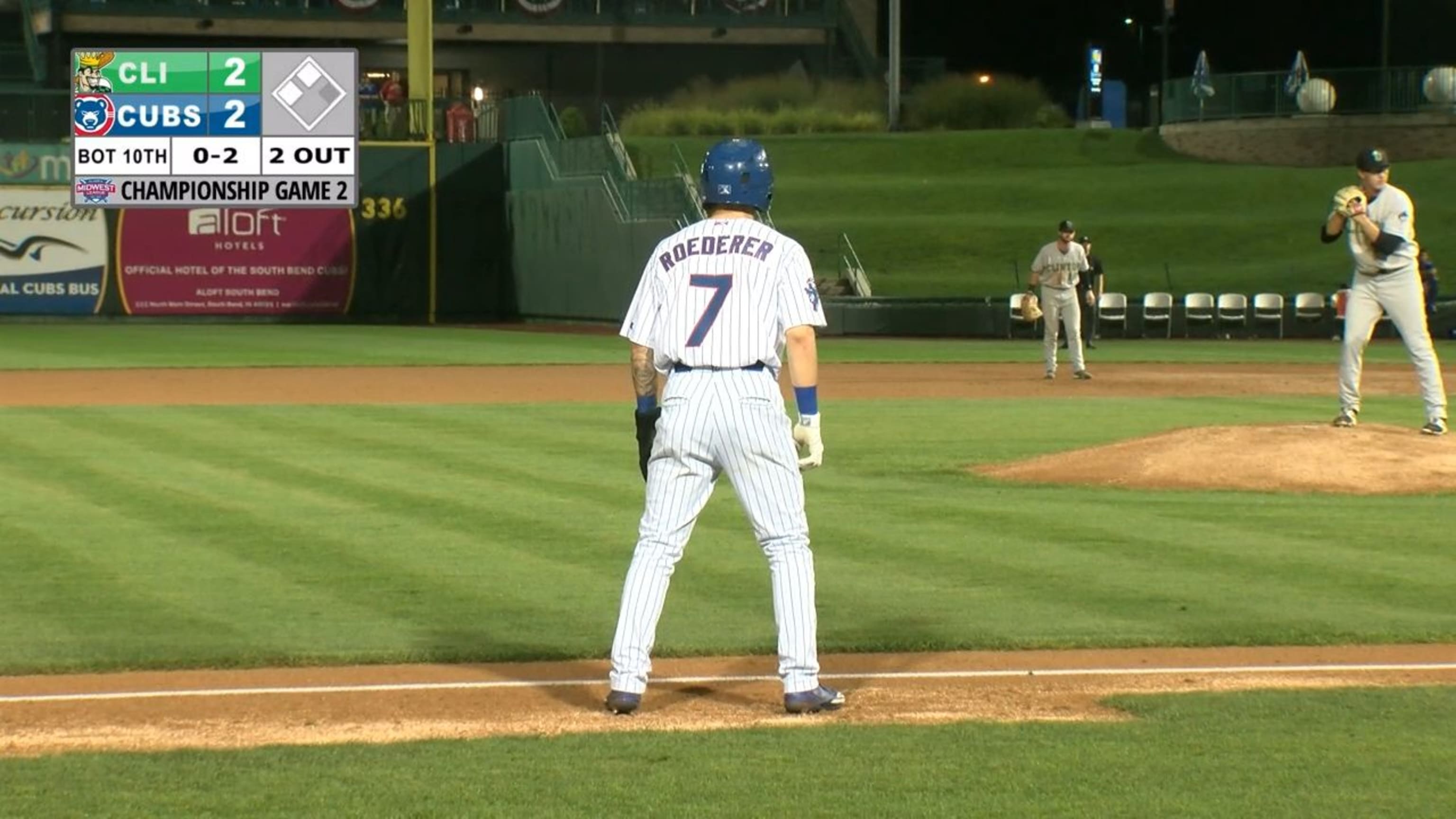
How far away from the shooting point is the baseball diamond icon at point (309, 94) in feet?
121

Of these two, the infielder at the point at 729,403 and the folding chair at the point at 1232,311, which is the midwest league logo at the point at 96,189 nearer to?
the folding chair at the point at 1232,311

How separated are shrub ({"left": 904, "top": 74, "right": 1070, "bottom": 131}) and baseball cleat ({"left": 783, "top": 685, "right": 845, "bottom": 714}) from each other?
5552 cm

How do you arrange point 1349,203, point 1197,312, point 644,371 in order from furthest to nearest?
point 1197,312
point 1349,203
point 644,371

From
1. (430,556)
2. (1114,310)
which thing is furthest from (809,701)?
(1114,310)

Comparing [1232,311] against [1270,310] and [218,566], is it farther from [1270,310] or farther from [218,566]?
[218,566]

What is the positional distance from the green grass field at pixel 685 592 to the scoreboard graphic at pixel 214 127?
15.7 meters

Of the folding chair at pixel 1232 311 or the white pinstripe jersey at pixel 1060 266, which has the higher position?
the white pinstripe jersey at pixel 1060 266

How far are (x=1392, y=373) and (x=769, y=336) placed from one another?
906 inches

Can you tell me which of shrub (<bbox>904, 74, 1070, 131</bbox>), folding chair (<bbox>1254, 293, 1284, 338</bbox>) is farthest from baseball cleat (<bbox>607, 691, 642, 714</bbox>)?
shrub (<bbox>904, 74, 1070, 131</bbox>)

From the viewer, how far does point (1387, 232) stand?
1458 cm

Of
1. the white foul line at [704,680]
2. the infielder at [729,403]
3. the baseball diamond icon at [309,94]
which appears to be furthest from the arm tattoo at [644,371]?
the baseball diamond icon at [309,94]

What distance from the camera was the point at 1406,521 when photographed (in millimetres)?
12680

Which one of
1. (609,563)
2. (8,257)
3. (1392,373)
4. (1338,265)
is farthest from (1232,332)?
(609,563)

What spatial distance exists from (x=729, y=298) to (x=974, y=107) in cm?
5661
